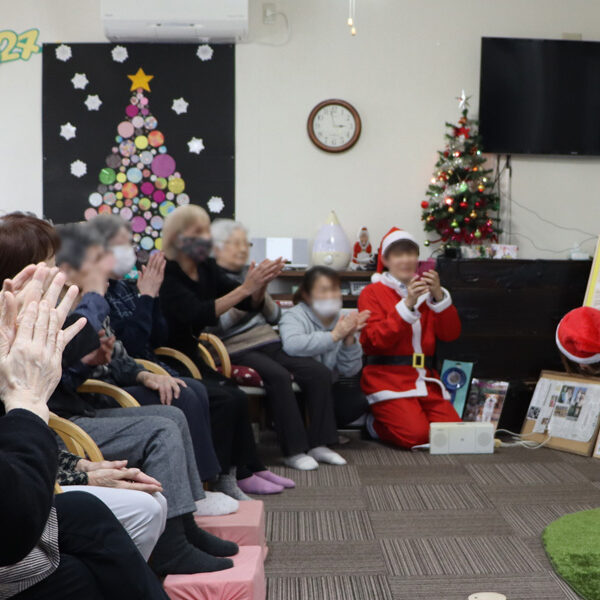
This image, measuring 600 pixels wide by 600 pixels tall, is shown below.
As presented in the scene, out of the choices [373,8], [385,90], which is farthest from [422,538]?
[373,8]

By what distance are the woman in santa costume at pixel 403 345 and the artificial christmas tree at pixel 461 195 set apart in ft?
1.71

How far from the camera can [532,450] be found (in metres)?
3.91

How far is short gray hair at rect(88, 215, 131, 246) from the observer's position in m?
2.28

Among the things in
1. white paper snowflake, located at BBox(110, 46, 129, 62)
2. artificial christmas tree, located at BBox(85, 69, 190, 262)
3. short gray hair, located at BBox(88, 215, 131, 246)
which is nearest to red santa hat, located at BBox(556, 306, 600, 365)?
short gray hair, located at BBox(88, 215, 131, 246)

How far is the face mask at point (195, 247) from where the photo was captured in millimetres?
3123

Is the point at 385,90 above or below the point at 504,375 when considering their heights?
above

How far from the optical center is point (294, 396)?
11.6 feet

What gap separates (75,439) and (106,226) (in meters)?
0.76

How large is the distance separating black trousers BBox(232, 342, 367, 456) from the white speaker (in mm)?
428

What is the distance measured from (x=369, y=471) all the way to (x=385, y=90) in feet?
8.58

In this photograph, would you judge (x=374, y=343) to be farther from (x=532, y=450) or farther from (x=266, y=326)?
(x=532, y=450)

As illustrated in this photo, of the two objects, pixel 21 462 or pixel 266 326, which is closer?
pixel 21 462

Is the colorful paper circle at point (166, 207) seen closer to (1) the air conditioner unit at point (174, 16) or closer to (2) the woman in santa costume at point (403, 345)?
(1) the air conditioner unit at point (174, 16)

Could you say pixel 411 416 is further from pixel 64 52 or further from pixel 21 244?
pixel 64 52
